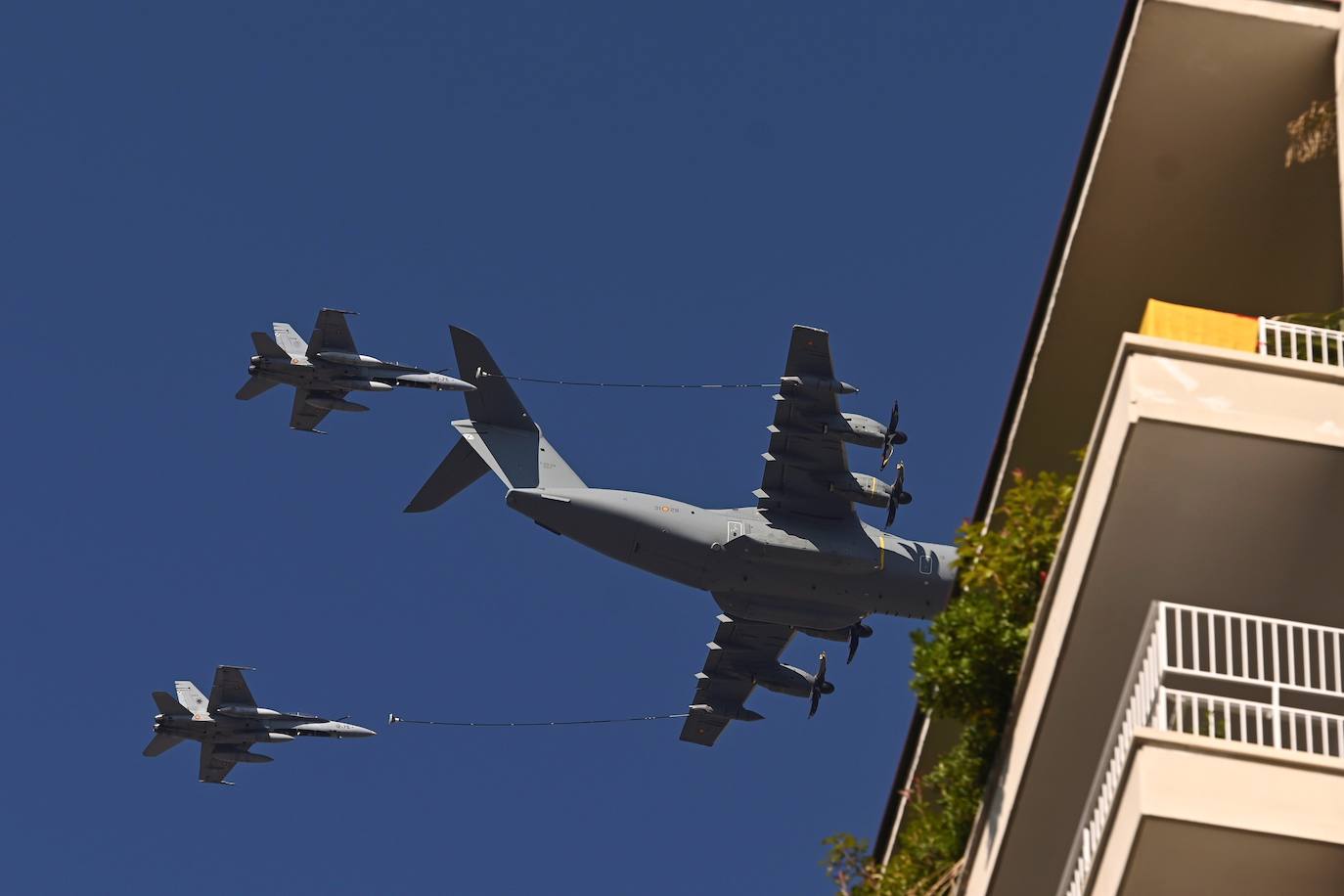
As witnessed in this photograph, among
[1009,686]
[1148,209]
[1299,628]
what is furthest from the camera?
[1148,209]

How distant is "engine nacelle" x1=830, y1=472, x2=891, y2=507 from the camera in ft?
129

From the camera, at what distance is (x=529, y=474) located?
136 feet

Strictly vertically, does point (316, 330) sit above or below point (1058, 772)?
above

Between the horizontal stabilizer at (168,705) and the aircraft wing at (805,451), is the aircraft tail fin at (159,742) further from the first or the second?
the aircraft wing at (805,451)

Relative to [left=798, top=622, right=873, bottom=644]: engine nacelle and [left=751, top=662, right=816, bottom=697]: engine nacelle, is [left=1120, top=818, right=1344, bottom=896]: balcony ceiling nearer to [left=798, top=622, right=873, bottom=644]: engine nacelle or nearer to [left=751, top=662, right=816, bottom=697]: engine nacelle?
[left=798, top=622, right=873, bottom=644]: engine nacelle

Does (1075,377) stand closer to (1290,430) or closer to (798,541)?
(1290,430)

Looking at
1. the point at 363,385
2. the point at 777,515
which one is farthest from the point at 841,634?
the point at 363,385

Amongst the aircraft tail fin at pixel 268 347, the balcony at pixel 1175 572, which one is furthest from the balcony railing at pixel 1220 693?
the aircraft tail fin at pixel 268 347

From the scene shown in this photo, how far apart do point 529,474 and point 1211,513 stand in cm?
2965

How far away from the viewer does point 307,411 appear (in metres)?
48.2

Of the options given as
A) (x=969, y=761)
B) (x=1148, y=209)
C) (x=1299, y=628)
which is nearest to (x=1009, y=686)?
(x=969, y=761)

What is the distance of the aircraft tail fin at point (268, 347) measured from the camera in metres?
46.6

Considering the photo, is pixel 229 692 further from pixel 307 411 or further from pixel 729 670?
pixel 729 670

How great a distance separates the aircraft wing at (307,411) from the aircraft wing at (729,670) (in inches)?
445
